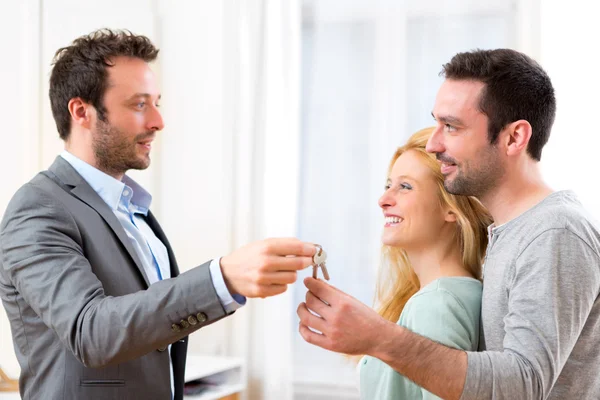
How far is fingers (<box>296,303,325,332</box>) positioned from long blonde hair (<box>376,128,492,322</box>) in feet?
1.99

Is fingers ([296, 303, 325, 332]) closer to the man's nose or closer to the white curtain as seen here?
the man's nose

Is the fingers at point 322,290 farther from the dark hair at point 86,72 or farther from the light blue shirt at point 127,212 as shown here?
the dark hair at point 86,72

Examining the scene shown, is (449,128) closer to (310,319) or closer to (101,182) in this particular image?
(310,319)

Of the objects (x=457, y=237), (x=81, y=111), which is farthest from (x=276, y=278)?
(x=81, y=111)

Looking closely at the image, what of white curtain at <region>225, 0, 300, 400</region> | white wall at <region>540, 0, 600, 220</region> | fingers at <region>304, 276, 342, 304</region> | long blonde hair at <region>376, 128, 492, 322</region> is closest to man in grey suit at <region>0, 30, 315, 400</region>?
fingers at <region>304, 276, 342, 304</region>

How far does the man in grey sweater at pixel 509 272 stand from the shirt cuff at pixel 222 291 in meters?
0.17

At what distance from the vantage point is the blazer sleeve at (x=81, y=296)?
1.31m

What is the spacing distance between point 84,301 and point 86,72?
2.74 feet

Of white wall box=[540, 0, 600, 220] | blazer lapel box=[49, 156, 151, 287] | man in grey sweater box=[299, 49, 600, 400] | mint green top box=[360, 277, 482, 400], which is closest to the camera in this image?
man in grey sweater box=[299, 49, 600, 400]

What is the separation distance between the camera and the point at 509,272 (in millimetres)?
1464

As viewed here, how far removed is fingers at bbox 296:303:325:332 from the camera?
1388 millimetres

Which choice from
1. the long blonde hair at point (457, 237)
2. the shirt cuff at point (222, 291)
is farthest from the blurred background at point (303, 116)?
the shirt cuff at point (222, 291)

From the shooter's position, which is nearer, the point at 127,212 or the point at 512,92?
the point at 512,92

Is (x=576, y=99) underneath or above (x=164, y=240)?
above
